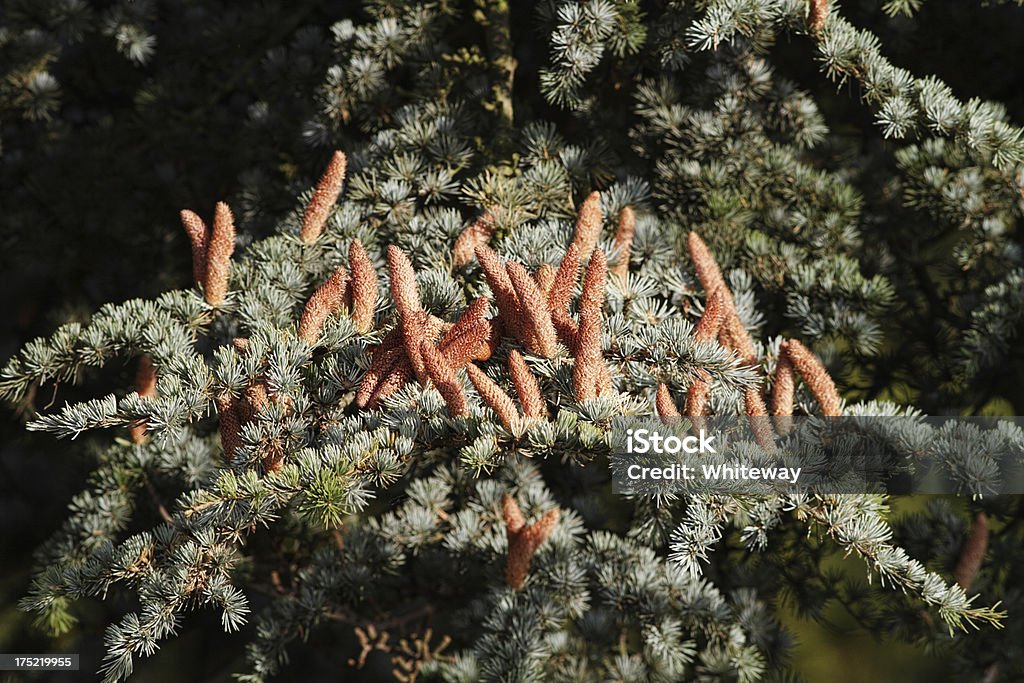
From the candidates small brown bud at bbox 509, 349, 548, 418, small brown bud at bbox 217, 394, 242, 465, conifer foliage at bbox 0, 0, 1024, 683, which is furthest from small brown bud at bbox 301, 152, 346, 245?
small brown bud at bbox 509, 349, 548, 418

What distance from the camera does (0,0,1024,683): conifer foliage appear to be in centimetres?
83

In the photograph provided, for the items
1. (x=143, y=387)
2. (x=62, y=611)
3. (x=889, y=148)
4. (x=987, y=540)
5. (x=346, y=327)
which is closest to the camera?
(x=346, y=327)

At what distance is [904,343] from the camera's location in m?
1.47

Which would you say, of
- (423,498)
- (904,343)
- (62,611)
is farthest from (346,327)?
(904,343)

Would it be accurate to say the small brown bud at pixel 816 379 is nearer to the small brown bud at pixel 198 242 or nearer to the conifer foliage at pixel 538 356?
the conifer foliage at pixel 538 356

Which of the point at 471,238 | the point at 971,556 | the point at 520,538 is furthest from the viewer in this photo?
the point at 971,556

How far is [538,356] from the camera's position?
2.77 feet

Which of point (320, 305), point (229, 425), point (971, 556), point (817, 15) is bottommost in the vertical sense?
point (971, 556)

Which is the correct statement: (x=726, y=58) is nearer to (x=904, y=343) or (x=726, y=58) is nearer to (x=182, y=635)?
(x=904, y=343)

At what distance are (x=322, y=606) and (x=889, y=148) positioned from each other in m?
1.24

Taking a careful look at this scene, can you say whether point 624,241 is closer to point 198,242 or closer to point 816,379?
point 816,379

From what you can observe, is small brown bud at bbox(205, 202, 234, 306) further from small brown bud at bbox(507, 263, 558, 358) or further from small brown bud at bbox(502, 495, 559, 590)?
small brown bud at bbox(502, 495, 559, 590)

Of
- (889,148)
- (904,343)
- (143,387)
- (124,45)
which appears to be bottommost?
(904,343)

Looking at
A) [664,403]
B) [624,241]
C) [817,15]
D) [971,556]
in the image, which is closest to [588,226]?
[624,241]
